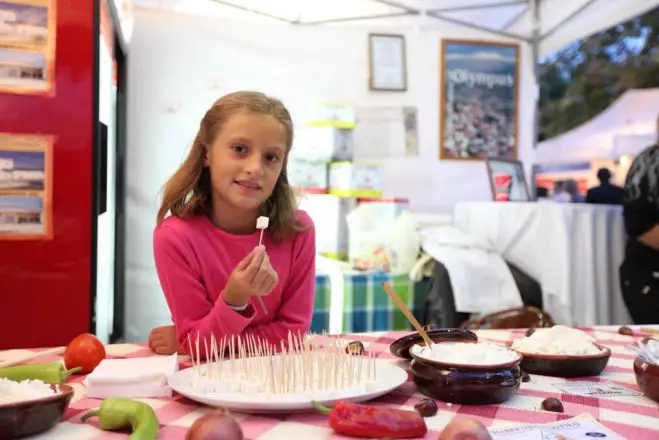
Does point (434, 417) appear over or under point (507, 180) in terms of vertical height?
under

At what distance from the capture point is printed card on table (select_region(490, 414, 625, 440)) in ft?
2.56

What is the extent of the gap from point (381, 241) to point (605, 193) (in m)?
1.57

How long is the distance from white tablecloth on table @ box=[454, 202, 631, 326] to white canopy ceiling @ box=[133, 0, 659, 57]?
120 cm

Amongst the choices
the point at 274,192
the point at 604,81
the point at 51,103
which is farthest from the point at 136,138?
the point at 604,81

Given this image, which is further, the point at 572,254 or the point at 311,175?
the point at 311,175

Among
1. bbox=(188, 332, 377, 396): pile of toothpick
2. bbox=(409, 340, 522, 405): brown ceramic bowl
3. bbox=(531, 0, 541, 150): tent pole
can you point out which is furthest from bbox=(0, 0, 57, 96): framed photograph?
bbox=(531, 0, 541, 150): tent pole

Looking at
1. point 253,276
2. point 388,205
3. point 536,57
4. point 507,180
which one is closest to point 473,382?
point 253,276

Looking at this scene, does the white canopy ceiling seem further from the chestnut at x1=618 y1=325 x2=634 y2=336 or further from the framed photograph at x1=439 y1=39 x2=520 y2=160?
the chestnut at x1=618 y1=325 x2=634 y2=336

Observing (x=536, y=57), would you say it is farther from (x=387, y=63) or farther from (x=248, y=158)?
(x=248, y=158)

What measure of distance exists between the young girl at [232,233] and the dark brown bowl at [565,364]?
0.52 metres

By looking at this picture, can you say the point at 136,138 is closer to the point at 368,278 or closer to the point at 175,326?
the point at 368,278

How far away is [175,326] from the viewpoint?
1368 millimetres

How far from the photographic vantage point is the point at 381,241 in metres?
3.41

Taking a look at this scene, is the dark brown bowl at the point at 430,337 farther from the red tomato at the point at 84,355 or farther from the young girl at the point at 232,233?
the red tomato at the point at 84,355
